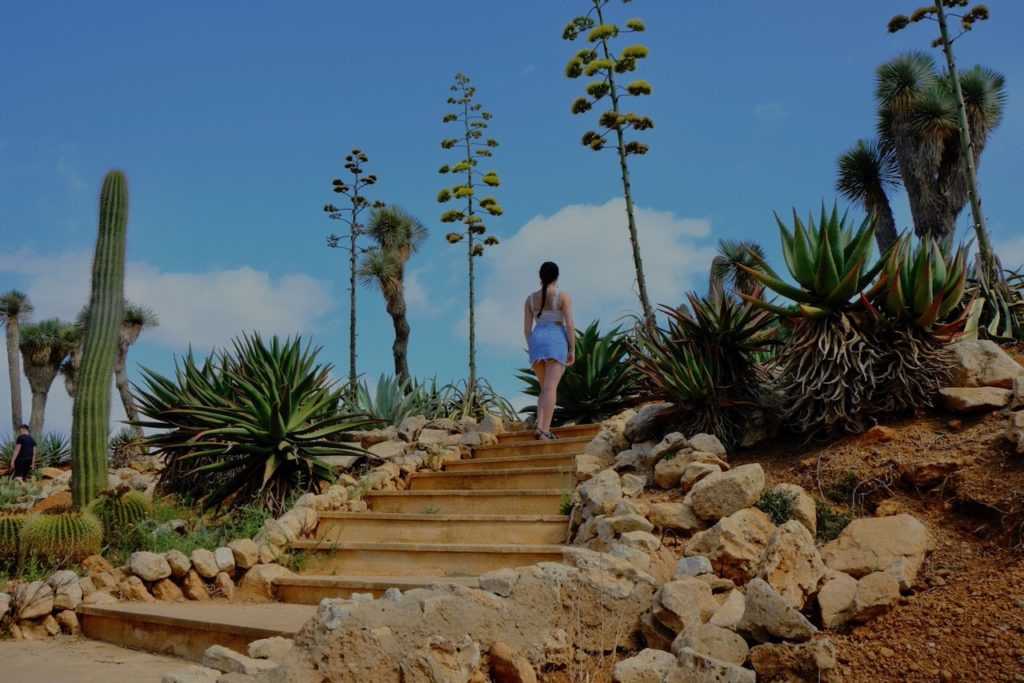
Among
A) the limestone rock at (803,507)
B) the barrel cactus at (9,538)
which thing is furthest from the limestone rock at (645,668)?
the barrel cactus at (9,538)

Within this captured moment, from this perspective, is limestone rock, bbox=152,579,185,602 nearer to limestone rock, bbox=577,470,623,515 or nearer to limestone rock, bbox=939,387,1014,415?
limestone rock, bbox=577,470,623,515

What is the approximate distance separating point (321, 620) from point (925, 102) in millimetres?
23940

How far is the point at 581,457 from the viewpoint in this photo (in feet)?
24.1

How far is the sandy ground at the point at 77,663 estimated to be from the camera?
455 centimetres

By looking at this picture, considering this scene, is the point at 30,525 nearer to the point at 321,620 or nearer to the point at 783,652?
the point at 321,620

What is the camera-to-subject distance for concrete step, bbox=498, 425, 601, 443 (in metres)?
9.05

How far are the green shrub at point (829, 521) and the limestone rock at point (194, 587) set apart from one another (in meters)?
4.44

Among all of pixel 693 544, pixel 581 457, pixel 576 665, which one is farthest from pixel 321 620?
pixel 581 457

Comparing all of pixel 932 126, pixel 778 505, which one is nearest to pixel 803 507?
pixel 778 505

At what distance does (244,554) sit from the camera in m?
6.56

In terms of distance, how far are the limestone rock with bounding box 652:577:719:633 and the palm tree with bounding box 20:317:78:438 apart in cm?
3416

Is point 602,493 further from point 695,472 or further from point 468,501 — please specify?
point 468,501

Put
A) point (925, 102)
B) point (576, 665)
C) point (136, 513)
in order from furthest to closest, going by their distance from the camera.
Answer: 1. point (925, 102)
2. point (136, 513)
3. point (576, 665)

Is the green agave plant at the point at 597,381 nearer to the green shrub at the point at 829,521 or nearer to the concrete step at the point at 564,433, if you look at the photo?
the concrete step at the point at 564,433
